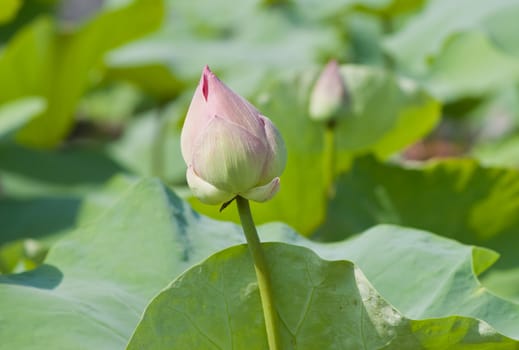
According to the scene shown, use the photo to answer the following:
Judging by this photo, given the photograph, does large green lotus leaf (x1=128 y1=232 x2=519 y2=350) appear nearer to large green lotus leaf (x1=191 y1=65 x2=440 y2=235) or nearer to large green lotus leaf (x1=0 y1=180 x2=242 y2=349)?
large green lotus leaf (x1=0 y1=180 x2=242 y2=349)

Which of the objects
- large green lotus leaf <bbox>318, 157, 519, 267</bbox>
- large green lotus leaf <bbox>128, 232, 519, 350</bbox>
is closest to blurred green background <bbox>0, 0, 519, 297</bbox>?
large green lotus leaf <bbox>318, 157, 519, 267</bbox>

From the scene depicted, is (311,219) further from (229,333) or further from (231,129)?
(231,129)

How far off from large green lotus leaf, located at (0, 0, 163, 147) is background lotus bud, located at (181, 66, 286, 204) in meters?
1.39

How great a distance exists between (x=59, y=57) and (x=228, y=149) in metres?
1.59

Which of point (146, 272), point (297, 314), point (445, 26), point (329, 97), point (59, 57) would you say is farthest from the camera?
→ point (59, 57)

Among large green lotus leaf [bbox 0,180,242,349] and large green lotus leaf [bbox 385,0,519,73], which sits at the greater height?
large green lotus leaf [bbox 0,180,242,349]

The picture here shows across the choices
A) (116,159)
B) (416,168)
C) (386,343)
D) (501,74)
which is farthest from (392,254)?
(116,159)

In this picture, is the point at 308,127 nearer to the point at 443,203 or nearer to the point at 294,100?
the point at 294,100

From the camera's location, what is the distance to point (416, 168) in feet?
4.54

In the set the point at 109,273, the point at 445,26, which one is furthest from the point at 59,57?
the point at 109,273

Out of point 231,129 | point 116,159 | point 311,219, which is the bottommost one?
point 116,159

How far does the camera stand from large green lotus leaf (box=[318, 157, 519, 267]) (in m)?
1.35

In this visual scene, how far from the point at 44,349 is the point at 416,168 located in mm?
748

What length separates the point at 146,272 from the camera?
0.90 m
